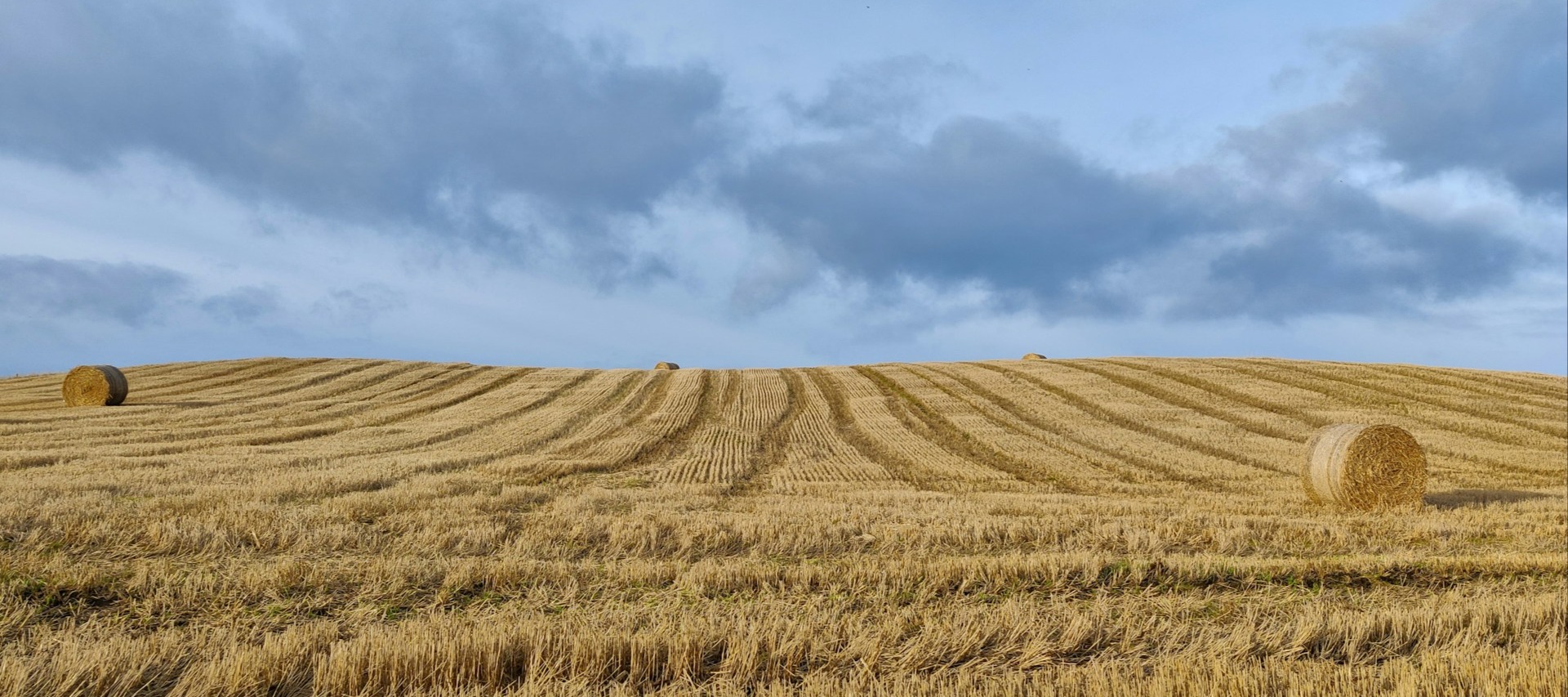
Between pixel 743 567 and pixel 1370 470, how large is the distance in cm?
1237

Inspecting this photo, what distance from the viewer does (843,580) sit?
25.2 feet

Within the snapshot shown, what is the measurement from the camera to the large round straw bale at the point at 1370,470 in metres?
14.5

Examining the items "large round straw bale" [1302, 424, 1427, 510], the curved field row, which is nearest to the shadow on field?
"large round straw bale" [1302, 424, 1427, 510]

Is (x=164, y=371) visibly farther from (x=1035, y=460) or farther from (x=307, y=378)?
(x=1035, y=460)

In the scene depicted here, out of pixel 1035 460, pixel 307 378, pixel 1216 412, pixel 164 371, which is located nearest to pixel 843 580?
pixel 1035 460

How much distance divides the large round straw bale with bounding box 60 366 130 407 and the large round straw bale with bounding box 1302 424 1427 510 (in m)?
33.8

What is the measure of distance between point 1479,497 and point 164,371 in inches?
1860

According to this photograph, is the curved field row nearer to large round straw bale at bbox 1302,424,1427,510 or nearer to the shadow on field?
large round straw bale at bbox 1302,424,1427,510

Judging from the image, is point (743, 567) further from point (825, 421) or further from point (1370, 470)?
point (825, 421)

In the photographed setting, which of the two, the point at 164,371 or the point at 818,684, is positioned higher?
the point at 164,371

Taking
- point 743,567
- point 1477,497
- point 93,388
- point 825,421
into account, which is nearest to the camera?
point 743,567

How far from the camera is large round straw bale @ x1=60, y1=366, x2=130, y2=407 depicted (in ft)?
91.4

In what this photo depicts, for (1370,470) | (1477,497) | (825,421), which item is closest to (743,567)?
(1370,470)

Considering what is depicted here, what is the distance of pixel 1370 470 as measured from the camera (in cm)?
1466
